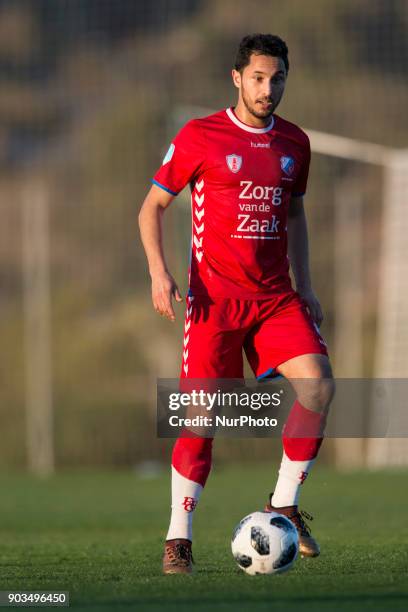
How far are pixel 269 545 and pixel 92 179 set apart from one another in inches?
1090

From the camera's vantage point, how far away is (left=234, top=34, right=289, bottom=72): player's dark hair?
582cm

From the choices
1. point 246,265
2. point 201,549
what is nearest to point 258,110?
point 246,265

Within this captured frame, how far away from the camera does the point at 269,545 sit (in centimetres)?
537

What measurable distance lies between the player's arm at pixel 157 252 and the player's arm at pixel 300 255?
63 centimetres

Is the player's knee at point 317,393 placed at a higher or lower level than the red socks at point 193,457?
higher

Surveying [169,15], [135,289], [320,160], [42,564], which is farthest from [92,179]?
[42,564]

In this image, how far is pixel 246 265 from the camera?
594 cm

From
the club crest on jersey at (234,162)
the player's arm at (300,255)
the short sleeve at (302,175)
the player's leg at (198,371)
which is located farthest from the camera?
the player's arm at (300,255)

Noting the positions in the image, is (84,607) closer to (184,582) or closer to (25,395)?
(184,582)

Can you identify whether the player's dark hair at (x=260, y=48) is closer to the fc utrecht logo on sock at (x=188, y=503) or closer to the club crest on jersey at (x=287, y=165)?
the club crest on jersey at (x=287, y=165)

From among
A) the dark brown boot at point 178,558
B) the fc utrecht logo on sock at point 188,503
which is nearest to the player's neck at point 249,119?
the fc utrecht logo on sock at point 188,503

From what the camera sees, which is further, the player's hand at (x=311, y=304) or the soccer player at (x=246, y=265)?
the player's hand at (x=311, y=304)

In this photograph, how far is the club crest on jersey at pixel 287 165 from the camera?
599 centimetres

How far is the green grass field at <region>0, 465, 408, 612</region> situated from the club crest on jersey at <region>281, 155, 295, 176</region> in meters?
1.67
